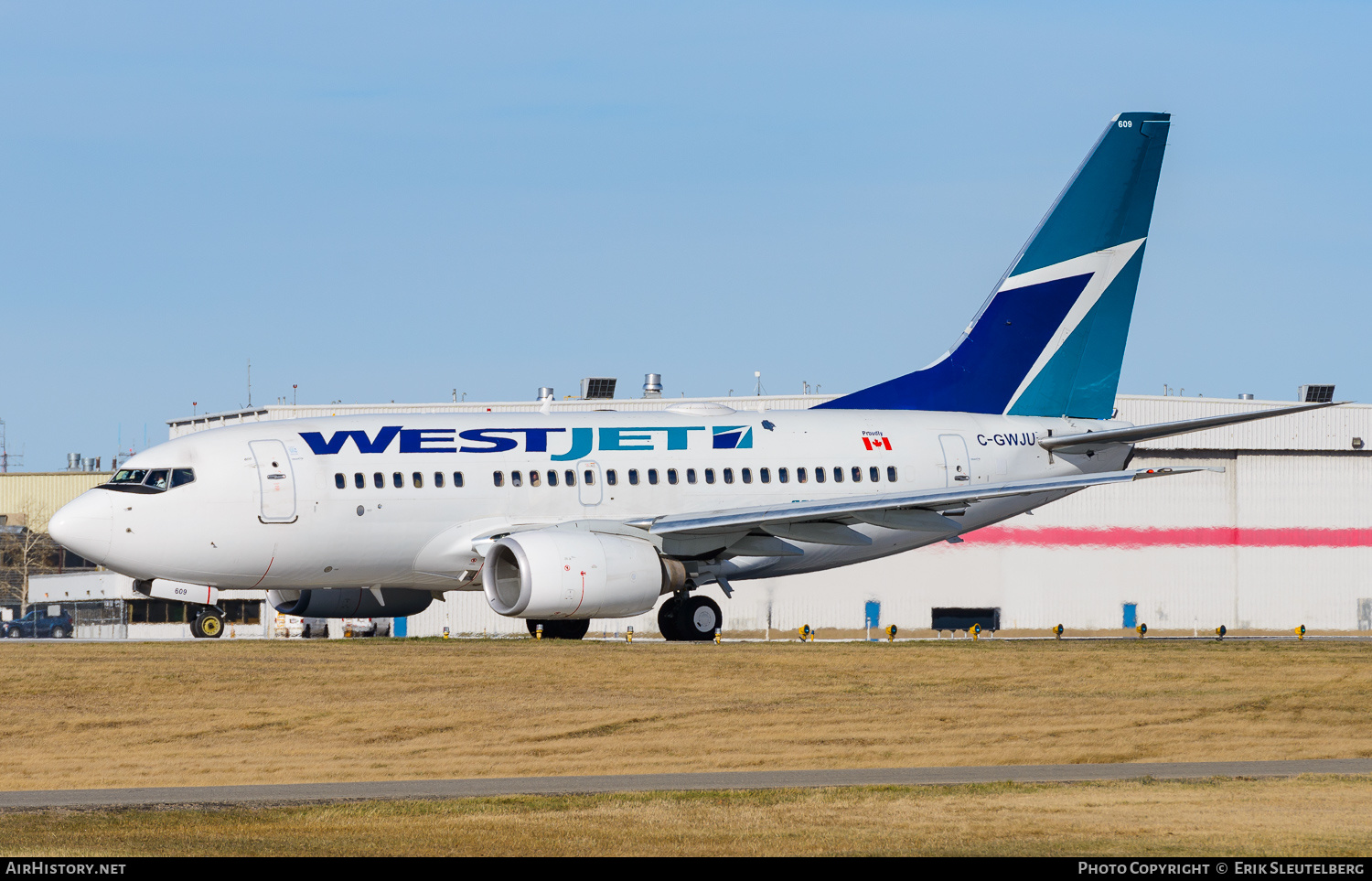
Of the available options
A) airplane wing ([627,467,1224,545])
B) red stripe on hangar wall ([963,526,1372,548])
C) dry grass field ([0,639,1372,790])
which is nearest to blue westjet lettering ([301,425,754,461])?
airplane wing ([627,467,1224,545])

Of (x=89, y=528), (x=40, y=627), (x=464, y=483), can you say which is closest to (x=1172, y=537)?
(x=464, y=483)

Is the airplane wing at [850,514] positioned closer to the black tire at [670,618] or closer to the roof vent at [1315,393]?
the black tire at [670,618]

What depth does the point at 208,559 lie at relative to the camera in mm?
32469

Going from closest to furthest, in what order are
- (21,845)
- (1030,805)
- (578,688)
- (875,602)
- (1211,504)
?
(21,845)
(1030,805)
(578,688)
(875,602)
(1211,504)

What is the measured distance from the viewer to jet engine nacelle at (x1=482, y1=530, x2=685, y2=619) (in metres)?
31.4

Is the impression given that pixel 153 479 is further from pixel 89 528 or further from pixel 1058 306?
pixel 1058 306

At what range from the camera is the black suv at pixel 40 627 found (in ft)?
243

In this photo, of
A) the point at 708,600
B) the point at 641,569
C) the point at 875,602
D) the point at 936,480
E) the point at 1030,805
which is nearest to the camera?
the point at 1030,805

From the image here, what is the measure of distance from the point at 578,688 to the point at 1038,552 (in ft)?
103

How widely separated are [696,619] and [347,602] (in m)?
7.51

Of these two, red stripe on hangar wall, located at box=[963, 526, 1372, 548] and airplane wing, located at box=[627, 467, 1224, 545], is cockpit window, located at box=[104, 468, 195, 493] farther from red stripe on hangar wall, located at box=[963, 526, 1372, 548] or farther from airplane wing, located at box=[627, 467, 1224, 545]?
red stripe on hangar wall, located at box=[963, 526, 1372, 548]

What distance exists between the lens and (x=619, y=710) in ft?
84.7
